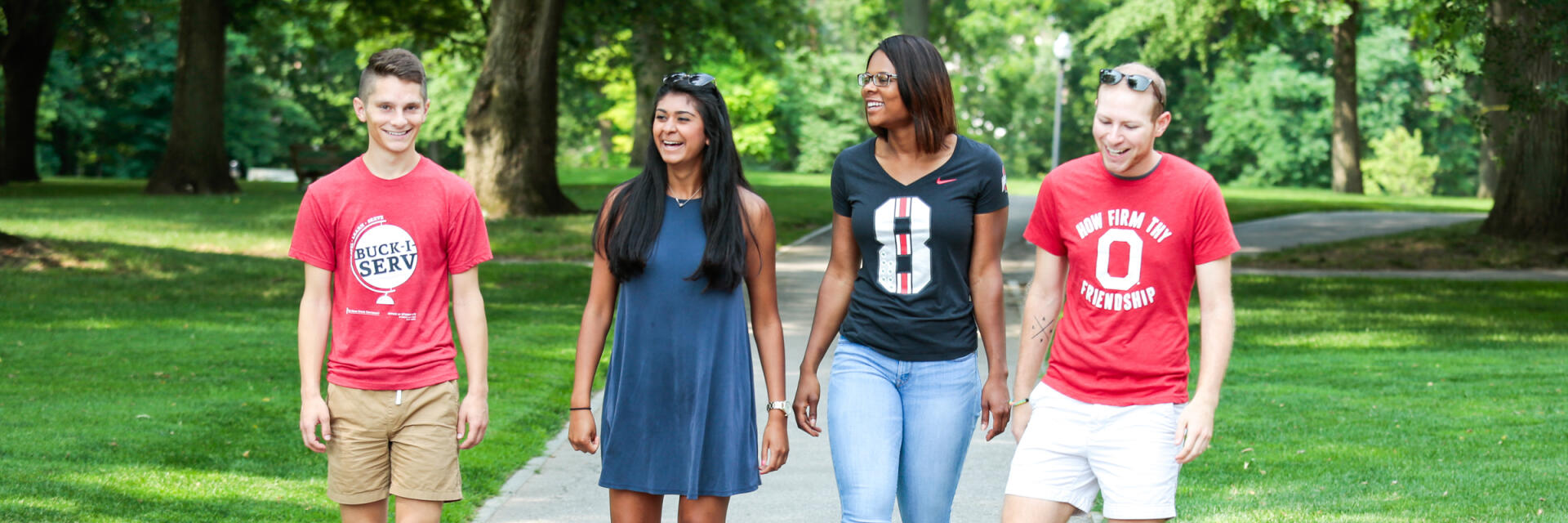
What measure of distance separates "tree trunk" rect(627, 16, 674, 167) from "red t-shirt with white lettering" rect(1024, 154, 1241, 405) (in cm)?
1687

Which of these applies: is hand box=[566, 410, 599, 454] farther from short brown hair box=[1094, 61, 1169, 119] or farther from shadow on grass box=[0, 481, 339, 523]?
shadow on grass box=[0, 481, 339, 523]

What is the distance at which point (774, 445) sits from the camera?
13.1 ft

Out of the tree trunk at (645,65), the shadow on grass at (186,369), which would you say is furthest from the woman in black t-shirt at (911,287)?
the tree trunk at (645,65)

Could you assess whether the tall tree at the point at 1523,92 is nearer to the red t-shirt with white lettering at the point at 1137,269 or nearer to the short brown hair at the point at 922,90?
the short brown hair at the point at 922,90

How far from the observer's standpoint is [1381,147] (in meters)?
56.4

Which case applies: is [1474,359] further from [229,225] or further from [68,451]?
[229,225]

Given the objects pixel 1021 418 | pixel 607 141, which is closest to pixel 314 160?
pixel 1021 418

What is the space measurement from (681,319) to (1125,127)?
1.24 metres

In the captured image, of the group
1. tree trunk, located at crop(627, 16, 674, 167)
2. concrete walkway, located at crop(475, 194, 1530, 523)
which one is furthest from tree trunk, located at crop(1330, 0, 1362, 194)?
concrete walkway, located at crop(475, 194, 1530, 523)

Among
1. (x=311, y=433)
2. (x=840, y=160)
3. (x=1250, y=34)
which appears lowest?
(x=311, y=433)

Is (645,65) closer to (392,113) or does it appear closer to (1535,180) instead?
(1535,180)

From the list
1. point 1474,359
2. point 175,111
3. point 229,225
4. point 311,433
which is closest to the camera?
point 311,433

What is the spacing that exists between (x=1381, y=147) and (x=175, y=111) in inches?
1783

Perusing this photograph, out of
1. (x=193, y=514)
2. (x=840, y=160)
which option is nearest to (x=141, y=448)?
(x=193, y=514)
